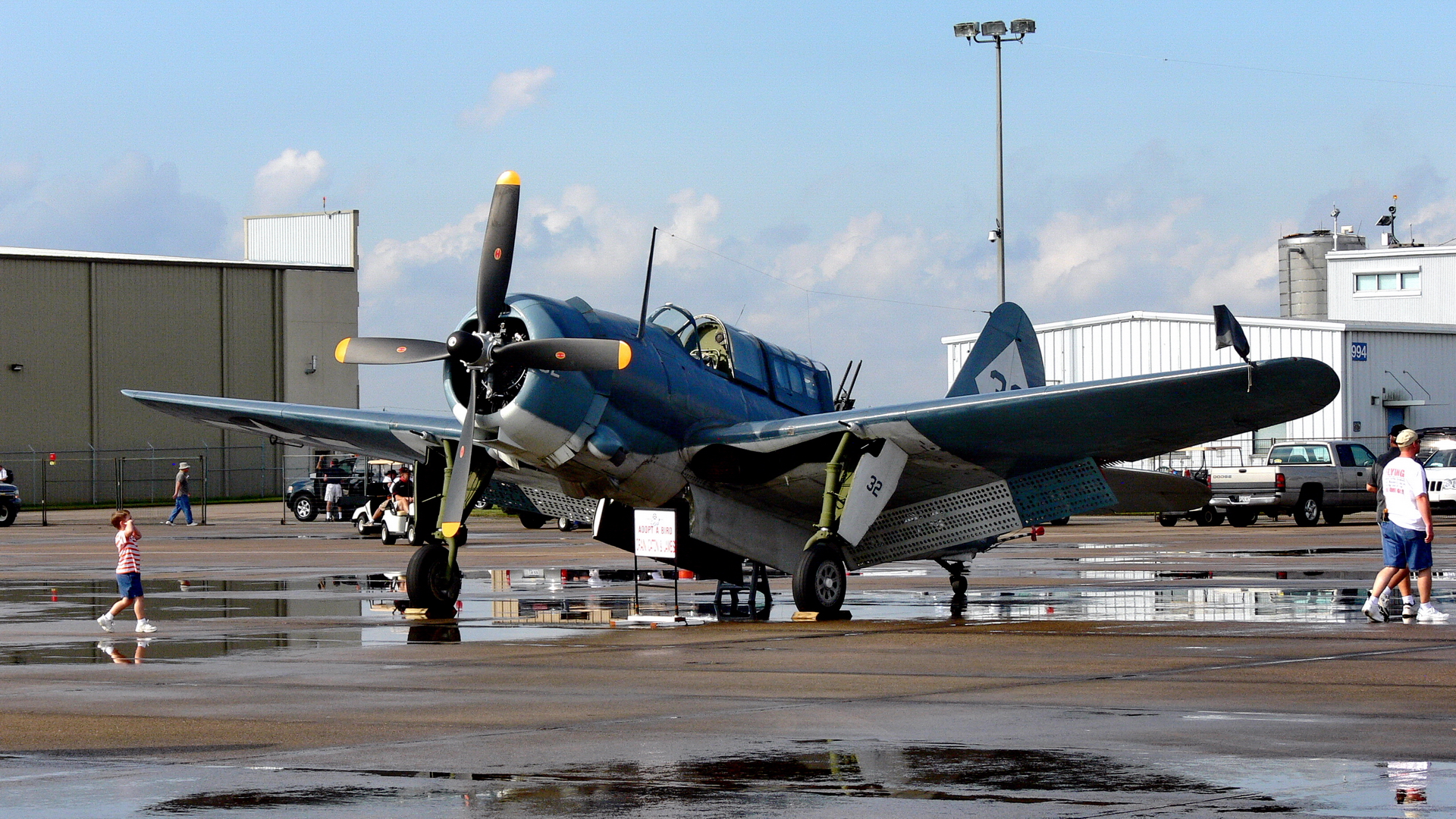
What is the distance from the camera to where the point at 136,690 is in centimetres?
1010

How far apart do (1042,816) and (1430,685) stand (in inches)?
189

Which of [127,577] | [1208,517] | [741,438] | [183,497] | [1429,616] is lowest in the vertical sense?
[1208,517]

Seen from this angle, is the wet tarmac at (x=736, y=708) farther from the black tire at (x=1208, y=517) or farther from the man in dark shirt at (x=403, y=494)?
the black tire at (x=1208, y=517)

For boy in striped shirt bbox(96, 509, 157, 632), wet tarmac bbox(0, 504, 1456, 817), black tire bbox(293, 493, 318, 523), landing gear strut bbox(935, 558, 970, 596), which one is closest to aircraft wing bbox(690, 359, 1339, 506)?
landing gear strut bbox(935, 558, 970, 596)

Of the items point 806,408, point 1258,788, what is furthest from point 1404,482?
point 1258,788

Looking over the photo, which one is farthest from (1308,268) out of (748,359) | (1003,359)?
(748,359)

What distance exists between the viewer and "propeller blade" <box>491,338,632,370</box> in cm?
1473

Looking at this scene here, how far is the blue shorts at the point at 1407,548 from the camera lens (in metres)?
14.2

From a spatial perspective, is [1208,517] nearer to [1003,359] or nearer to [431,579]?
[1003,359]

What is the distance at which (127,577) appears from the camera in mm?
15594

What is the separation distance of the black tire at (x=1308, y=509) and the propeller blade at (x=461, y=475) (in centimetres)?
2847

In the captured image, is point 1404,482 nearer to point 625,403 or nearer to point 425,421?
point 625,403

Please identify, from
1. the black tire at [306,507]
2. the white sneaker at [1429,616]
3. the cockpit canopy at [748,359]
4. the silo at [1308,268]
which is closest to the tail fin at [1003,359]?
the cockpit canopy at [748,359]

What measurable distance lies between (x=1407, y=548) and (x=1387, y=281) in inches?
2314
